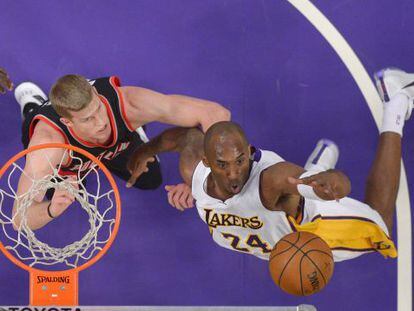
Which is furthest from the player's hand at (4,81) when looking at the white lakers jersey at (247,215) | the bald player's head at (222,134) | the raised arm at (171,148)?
the bald player's head at (222,134)

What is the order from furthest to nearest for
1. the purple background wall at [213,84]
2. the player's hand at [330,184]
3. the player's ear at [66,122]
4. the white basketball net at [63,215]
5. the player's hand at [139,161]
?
the purple background wall at [213,84]
the player's hand at [139,161]
the player's ear at [66,122]
the white basketball net at [63,215]
the player's hand at [330,184]

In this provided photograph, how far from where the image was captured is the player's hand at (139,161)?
479cm

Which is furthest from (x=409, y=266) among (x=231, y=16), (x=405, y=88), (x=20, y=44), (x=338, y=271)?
(x=20, y=44)

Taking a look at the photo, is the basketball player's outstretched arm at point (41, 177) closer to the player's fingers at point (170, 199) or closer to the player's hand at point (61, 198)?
the player's hand at point (61, 198)

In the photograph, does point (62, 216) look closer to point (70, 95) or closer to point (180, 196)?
point (180, 196)

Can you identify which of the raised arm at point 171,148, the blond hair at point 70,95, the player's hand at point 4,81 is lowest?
the raised arm at point 171,148

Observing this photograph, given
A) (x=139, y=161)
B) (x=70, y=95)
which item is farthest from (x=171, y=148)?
(x=70, y=95)

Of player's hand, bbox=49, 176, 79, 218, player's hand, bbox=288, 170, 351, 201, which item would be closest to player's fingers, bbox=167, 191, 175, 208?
player's hand, bbox=49, 176, 79, 218

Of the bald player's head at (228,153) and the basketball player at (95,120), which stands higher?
the basketball player at (95,120)

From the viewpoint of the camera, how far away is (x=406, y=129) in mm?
5027

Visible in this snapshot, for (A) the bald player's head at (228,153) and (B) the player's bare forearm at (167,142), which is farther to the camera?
(B) the player's bare forearm at (167,142)

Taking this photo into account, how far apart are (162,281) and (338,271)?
1.36 metres

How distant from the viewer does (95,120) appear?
4406 mm

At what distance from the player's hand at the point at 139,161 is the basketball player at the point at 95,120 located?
3 centimetres
